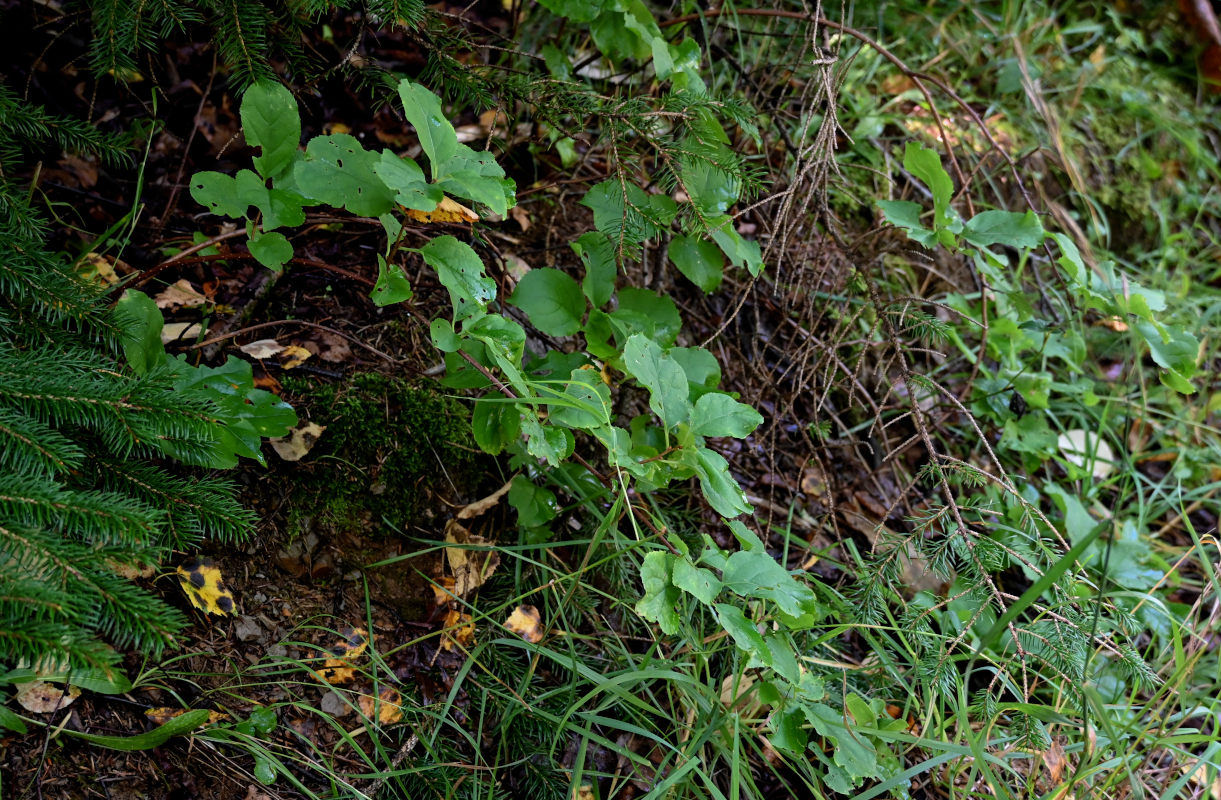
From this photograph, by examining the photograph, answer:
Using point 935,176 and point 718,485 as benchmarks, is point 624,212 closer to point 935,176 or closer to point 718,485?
point 718,485

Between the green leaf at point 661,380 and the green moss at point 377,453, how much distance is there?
1.68ft

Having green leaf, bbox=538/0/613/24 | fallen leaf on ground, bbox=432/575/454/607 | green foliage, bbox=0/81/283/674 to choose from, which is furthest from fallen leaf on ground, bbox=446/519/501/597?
green leaf, bbox=538/0/613/24

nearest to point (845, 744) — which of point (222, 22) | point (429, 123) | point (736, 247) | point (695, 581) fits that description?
point (695, 581)

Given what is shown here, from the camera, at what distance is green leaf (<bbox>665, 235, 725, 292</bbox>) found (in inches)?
69.3

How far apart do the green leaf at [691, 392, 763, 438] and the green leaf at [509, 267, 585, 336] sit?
0.35 m

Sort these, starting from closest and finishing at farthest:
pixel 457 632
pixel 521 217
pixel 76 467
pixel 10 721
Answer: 1. pixel 76 467
2. pixel 10 721
3. pixel 457 632
4. pixel 521 217

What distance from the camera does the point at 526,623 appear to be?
65.2 inches

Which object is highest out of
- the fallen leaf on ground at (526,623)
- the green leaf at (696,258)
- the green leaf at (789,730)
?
the green leaf at (696,258)

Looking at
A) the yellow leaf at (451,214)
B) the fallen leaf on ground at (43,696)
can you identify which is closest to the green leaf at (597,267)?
the yellow leaf at (451,214)

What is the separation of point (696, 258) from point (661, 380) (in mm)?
446

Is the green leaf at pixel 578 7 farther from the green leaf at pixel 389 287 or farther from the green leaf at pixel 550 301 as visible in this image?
the green leaf at pixel 389 287

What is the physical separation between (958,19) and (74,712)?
11.6ft

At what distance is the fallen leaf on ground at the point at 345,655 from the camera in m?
1.48

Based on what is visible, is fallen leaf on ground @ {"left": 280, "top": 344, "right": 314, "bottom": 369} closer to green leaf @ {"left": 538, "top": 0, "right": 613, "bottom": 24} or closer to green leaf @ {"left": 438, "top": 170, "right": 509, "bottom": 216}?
green leaf @ {"left": 438, "top": 170, "right": 509, "bottom": 216}
